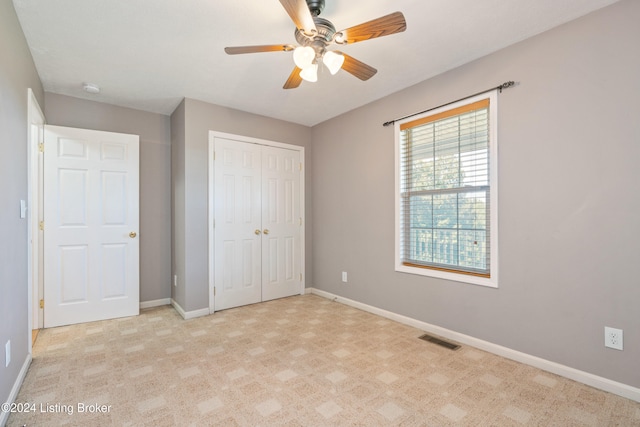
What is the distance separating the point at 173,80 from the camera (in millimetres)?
3059

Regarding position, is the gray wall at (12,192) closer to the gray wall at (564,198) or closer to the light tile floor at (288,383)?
the light tile floor at (288,383)

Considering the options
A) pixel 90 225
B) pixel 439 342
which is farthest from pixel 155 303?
pixel 439 342

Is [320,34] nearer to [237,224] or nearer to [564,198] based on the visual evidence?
[564,198]

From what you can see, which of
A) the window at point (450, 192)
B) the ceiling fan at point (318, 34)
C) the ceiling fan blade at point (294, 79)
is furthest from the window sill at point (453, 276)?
the ceiling fan blade at point (294, 79)

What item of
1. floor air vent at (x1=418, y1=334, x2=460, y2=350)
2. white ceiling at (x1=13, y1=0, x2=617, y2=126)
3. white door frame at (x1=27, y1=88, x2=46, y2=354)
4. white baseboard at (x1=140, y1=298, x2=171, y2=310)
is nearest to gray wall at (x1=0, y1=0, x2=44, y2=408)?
white ceiling at (x1=13, y1=0, x2=617, y2=126)

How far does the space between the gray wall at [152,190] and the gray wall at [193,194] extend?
10.7 inches

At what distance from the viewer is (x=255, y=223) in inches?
159

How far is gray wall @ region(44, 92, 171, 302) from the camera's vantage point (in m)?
3.77

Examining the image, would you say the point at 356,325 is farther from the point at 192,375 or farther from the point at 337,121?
the point at 337,121

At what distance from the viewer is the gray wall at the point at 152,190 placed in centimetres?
377

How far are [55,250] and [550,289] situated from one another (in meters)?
4.63

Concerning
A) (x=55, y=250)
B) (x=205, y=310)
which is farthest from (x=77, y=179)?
(x=205, y=310)

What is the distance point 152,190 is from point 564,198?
432 centimetres

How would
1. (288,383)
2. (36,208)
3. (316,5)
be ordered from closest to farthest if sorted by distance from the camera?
(316,5), (288,383), (36,208)
